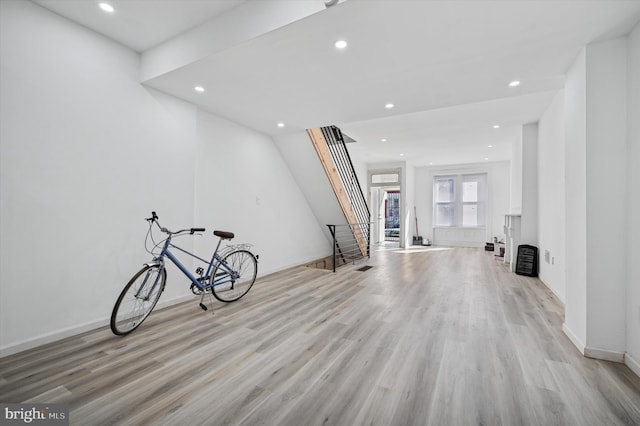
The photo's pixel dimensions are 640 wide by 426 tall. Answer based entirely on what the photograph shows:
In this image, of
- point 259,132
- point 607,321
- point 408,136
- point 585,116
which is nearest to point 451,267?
point 408,136

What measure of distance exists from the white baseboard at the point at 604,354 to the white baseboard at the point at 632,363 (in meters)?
0.03

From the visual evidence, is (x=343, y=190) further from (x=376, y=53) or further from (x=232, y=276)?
(x=376, y=53)

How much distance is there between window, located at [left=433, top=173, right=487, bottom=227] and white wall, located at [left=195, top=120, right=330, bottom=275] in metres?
5.52

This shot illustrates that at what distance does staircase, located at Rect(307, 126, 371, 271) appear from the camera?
523cm

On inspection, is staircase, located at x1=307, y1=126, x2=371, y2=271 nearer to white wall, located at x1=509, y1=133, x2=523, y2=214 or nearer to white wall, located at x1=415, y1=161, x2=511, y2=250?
white wall, located at x1=509, y1=133, x2=523, y2=214

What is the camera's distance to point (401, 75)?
9.19ft

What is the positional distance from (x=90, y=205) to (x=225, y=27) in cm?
215

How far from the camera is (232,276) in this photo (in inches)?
138

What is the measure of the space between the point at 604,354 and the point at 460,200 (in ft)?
25.4

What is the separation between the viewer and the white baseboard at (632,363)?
191 centimetres

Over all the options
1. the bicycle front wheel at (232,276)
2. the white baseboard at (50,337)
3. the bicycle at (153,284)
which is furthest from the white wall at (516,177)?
the white baseboard at (50,337)

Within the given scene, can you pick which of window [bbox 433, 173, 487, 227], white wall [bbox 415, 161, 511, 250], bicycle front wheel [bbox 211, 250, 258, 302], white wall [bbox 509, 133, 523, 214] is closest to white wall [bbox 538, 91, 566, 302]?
white wall [bbox 509, 133, 523, 214]

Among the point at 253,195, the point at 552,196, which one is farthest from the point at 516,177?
the point at 253,195

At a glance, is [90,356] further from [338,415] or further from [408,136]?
[408,136]
